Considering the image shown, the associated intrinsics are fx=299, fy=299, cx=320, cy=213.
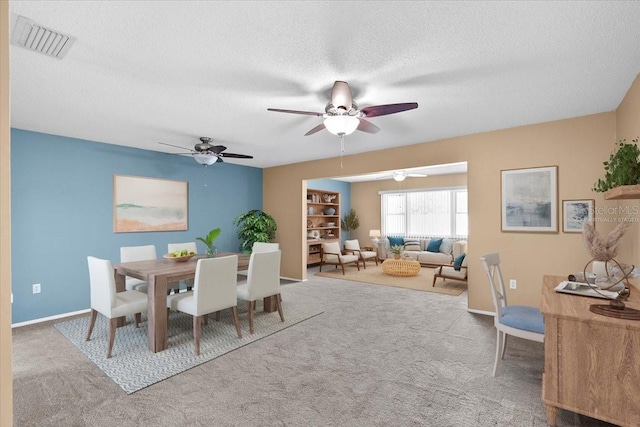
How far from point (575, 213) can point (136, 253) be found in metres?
5.50

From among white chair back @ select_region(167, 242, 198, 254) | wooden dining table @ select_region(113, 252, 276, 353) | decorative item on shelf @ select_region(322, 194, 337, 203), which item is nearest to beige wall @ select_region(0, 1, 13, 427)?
wooden dining table @ select_region(113, 252, 276, 353)

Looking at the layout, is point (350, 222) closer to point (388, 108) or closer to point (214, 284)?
point (214, 284)

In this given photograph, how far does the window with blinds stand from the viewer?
8.35 metres

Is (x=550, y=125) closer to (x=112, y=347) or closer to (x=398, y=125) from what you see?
(x=398, y=125)

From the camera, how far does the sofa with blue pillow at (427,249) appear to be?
755 centimetres

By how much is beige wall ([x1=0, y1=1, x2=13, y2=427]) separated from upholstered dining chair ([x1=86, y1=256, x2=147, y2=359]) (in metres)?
2.01

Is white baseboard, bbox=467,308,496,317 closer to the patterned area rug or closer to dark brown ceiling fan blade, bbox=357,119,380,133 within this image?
the patterned area rug

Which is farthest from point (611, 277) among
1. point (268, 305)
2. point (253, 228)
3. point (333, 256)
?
point (333, 256)

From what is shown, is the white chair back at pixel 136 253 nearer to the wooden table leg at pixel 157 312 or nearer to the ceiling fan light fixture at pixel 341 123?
the wooden table leg at pixel 157 312

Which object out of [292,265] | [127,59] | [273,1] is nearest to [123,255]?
[127,59]

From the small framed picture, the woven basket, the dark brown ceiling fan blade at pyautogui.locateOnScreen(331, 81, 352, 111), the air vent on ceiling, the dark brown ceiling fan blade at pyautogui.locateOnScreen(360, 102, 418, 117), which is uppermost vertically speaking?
the air vent on ceiling

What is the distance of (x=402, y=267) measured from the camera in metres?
6.43

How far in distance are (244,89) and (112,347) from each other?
2.74m

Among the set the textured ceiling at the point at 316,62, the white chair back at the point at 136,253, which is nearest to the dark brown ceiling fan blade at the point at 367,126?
the textured ceiling at the point at 316,62
